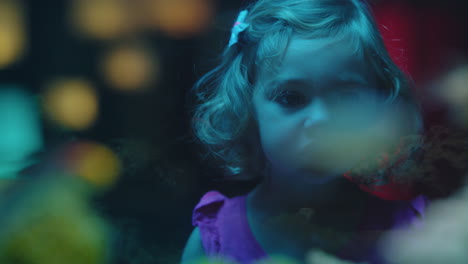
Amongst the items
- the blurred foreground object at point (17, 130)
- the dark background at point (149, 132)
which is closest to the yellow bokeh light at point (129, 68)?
the dark background at point (149, 132)

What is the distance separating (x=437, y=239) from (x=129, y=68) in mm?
953

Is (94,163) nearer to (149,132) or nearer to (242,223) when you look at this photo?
(149,132)

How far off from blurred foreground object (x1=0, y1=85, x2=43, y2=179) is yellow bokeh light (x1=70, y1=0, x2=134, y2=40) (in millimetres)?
259

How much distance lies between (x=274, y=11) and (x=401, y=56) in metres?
0.35

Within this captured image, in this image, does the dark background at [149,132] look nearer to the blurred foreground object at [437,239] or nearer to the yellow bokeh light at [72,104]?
the yellow bokeh light at [72,104]

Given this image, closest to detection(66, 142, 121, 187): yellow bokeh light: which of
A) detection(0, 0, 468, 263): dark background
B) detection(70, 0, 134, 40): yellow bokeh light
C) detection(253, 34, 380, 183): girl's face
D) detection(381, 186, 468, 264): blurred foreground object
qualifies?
detection(0, 0, 468, 263): dark background

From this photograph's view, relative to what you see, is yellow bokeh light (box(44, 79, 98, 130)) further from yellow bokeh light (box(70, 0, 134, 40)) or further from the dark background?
yellow bokeh light (box(70, 0, 134, 40))

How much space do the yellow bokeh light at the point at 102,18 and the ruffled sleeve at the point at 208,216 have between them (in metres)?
0.52

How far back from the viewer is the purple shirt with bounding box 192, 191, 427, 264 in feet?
3.21

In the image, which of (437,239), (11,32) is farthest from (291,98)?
(11,32)

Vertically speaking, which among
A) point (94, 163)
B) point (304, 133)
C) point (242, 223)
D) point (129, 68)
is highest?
point (129, 68)

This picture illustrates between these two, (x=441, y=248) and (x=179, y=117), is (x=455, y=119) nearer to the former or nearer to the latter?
(x=441, y=248)

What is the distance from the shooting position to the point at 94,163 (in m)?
1.02

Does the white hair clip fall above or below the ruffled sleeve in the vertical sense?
above
